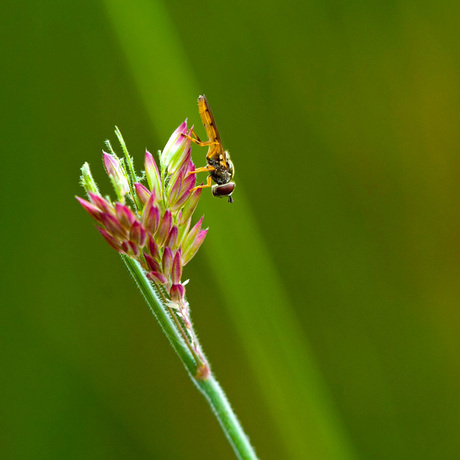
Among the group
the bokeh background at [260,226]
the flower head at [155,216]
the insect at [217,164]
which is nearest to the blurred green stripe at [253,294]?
the bokeh background at [260,226]

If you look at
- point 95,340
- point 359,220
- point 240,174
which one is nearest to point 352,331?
point 359,220

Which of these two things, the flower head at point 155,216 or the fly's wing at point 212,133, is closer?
the flower head at point 155,216

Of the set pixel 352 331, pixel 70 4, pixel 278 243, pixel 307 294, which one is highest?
pixel 70 4

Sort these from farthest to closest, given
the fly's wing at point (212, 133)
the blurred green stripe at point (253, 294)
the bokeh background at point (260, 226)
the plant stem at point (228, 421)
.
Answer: the bokeh background at point (260, 226) < the blurred green stripe at point (253, 294) < the fly's wing at point (212, 133) < the plant stem at point (228, 421)

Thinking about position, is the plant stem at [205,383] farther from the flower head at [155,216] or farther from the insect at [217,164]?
the insect at [217,164]

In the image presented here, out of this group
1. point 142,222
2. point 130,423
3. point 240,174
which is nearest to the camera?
point 142,222

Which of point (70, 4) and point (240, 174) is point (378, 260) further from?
point (70, 4)
